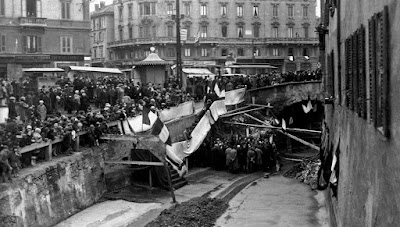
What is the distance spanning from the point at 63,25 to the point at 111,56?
33.1 metres

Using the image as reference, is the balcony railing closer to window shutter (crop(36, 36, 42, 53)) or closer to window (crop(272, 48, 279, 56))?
window (crop(272, 48, 279, 56))

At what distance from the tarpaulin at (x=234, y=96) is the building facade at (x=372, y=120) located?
19.4 m

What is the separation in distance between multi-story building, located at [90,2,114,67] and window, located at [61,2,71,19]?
107 feet

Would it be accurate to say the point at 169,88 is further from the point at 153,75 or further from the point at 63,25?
the point at 63,25

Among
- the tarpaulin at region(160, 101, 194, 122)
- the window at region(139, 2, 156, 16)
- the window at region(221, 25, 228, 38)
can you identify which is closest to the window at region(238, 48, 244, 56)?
the window at region(221, 25, 228, 38)

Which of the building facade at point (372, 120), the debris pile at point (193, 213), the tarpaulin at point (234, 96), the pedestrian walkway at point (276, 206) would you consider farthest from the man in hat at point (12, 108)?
the building facade at point (372, 120)

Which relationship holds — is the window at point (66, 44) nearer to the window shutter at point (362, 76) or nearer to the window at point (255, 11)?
the window at point (255, 11)

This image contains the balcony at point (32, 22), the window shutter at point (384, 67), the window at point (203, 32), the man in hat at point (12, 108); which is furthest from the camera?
the window at point (203, 32)

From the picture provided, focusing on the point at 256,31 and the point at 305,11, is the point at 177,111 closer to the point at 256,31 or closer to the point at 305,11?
the point at 256,31

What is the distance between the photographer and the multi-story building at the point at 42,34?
4331cm

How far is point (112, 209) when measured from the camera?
2033cm

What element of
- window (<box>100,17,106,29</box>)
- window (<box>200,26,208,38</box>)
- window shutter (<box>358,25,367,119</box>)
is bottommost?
window shutter (<box>358,25,367,119</box>)

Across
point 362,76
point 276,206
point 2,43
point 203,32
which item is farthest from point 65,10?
point 362,76

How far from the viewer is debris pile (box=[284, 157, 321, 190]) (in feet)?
80.9
